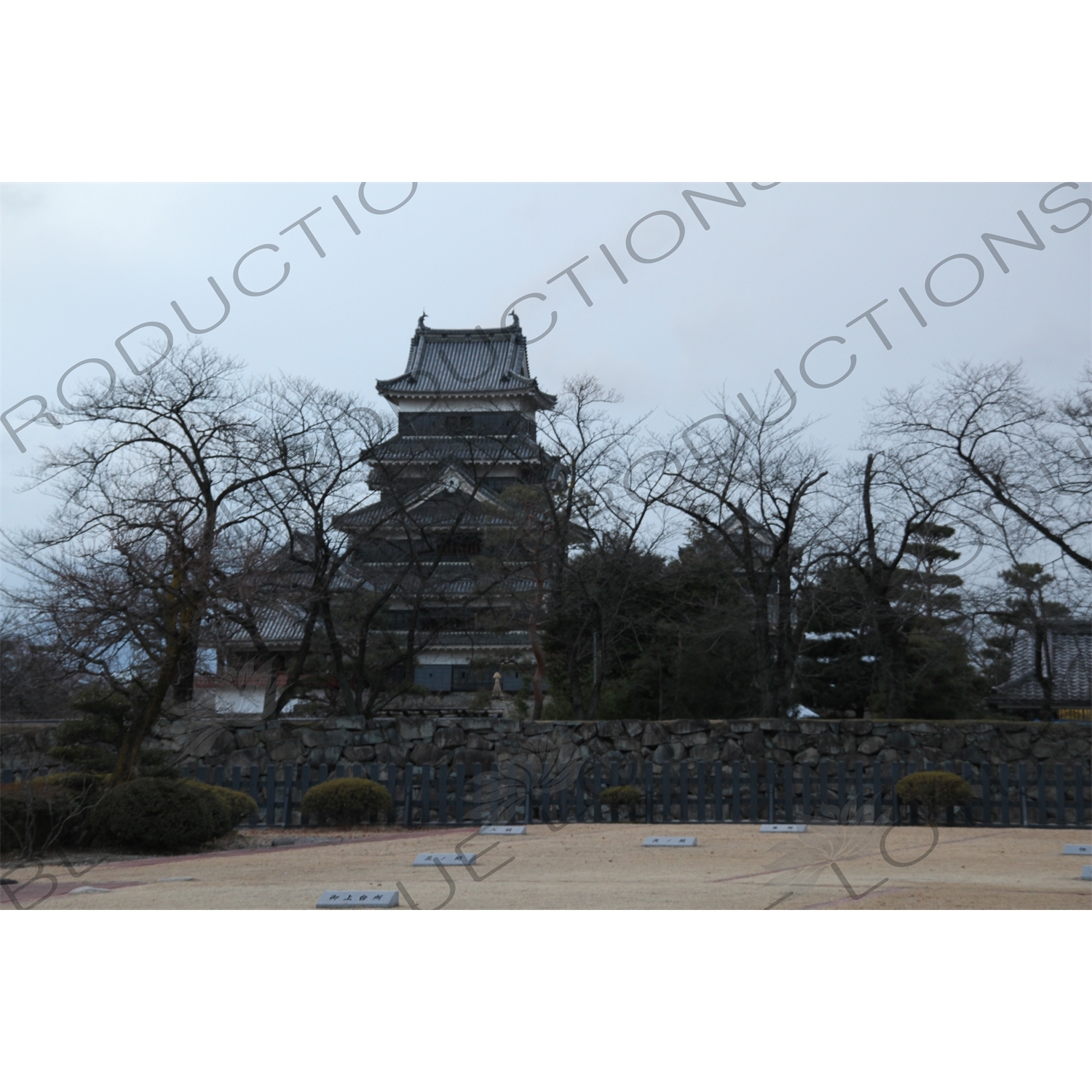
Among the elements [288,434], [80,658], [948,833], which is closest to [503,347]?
[288,434]

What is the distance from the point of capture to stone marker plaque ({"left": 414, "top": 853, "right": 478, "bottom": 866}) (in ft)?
24.5

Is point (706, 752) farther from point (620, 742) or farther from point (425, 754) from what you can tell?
point (425, 754)

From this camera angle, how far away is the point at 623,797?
12164 millimetres

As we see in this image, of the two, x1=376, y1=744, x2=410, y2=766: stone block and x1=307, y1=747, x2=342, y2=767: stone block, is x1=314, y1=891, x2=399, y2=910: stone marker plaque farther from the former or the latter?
x1=307, y1=747, x2=342, y2=767: stone block

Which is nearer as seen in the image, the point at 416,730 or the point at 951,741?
the point at 951,741

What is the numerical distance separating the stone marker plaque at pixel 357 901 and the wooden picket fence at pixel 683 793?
17.2 feet

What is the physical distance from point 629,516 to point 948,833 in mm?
8145

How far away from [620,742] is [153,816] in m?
7.57

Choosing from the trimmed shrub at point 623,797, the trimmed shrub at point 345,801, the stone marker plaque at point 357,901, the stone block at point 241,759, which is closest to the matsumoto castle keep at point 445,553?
the stone block at point 241,759

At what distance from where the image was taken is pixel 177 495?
14594 millimetres

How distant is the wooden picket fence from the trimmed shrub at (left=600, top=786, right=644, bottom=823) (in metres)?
0.12

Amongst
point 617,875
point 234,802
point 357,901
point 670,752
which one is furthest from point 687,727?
point 357,901

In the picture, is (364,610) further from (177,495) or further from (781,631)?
(781,631)

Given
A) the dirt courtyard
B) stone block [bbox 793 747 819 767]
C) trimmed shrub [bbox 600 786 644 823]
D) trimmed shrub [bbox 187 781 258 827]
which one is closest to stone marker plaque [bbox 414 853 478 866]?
the dirt courtyard
